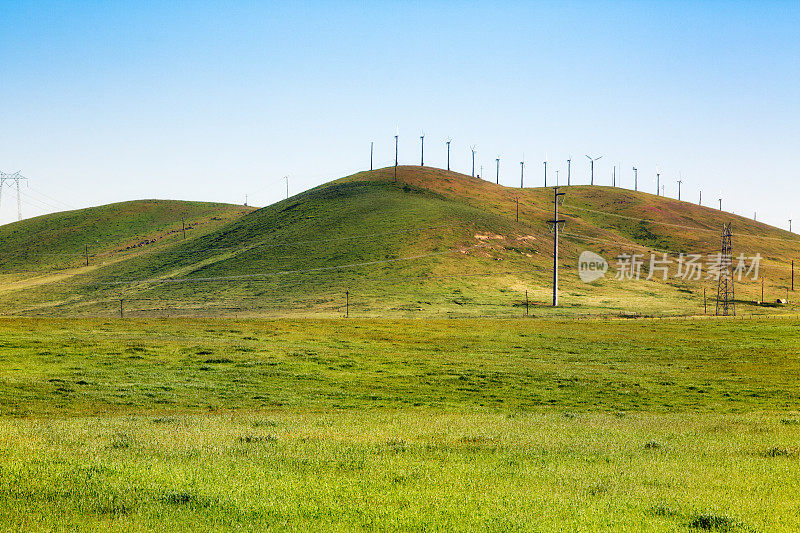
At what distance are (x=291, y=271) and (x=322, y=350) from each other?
361 feet

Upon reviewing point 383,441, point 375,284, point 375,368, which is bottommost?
point 375,368

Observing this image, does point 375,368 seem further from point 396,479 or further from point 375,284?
point 375,284

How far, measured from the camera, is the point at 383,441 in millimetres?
21312

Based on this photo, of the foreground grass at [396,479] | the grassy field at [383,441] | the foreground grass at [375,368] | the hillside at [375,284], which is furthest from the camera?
the hillside at [375,284]

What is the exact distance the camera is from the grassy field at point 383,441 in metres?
13.1

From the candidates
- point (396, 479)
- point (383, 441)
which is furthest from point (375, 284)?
point (396, 479)

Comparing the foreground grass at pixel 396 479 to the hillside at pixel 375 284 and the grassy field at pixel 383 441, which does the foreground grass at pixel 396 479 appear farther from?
the hillside at pixel 375 284

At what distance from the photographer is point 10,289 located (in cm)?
18600

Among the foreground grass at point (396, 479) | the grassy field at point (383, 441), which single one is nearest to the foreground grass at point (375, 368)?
the grassy field at point (383, 441)

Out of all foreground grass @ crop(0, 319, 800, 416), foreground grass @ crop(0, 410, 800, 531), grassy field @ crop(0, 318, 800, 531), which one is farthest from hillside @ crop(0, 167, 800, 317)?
foreground grass @ crop(0, 410, 800, 531)

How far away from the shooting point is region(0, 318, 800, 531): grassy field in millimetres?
13086

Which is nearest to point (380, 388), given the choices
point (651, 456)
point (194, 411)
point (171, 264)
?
point (194, 411)

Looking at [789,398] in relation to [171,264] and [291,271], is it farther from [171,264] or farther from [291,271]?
[171,264]

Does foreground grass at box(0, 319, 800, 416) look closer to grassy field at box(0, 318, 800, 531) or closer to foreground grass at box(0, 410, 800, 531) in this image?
grassy field at box(0, 318, 800, 531)
